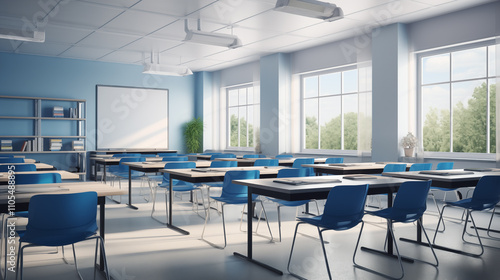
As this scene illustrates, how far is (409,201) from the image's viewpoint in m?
3.51

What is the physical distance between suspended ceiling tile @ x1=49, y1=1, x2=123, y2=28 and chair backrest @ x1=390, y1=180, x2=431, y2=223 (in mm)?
5372

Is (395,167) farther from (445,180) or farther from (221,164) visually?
(221,164)

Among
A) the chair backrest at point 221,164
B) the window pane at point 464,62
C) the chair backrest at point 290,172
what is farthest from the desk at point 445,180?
the window pane at point 464,62

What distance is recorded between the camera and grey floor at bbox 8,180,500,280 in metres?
3.37

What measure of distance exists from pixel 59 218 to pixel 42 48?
8.49 m

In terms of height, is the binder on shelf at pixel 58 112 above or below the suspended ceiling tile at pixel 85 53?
below

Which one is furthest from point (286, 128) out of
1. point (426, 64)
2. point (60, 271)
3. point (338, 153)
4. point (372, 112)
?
point (60, 271)

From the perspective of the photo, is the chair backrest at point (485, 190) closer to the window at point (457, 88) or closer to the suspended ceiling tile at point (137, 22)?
the window at point (457, 88)

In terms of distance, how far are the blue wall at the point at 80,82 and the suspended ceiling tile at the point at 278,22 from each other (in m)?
5.38

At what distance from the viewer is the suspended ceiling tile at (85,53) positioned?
9.98 metres

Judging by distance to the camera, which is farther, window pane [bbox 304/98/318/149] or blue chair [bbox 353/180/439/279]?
window pane [bbox 304/98/318/149]

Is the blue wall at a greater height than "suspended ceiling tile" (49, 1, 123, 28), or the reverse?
"suspended ceiling tile" (49, 1, 123, 28)

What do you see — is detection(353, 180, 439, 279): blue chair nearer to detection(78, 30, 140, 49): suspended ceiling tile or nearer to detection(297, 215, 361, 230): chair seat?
detection(297, 215, 361, 230): chair seat

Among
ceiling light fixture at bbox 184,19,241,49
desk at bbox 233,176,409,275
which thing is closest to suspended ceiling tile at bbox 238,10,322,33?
ceiling light fixture at bbox 184,19,241,49
